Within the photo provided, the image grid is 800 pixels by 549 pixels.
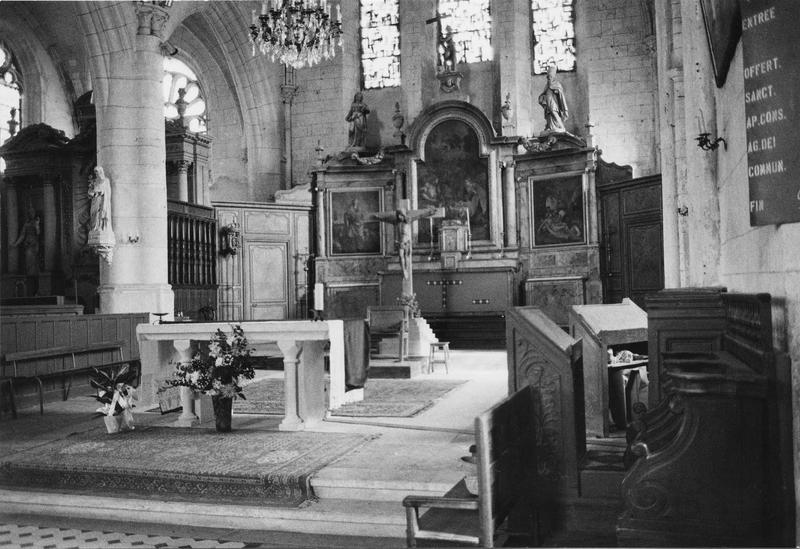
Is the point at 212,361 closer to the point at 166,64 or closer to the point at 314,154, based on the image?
the point at 314,154

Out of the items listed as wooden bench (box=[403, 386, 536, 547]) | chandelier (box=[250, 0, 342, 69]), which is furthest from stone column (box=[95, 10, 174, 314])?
wooden bench (box=[403, 386, 536, 547])

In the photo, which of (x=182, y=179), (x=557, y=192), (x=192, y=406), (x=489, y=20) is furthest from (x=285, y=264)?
(x=192, y=406)

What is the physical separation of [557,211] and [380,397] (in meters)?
8.14

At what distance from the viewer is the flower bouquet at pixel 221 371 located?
6.00 metres

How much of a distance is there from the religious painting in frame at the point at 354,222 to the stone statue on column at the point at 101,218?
583 centimetres

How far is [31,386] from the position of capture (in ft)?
28.7

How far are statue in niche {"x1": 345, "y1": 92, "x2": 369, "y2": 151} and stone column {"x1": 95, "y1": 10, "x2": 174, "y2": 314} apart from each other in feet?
18.4

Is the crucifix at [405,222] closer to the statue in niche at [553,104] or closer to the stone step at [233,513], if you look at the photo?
the statue in niche at [553,104]

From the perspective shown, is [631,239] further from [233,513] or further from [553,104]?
[233,513]

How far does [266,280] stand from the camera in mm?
16609

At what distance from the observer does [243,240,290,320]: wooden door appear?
16.3 m

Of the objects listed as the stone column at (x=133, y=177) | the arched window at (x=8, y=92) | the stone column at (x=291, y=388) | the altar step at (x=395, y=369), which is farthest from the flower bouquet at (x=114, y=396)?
the arched window at (x=8, y=92)

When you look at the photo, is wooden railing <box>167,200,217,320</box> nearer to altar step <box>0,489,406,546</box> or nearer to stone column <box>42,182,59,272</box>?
stone column <box>42,182,59,272</box>

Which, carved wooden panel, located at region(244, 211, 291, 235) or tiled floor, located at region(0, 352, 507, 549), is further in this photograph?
carved wooden panel, located at region(244, 211, 291, 235)
